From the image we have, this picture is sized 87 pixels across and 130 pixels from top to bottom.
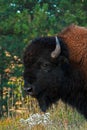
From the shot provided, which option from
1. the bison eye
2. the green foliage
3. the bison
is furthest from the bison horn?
the green foliage

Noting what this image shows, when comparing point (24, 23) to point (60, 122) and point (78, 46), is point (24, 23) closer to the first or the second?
point (60, 122)

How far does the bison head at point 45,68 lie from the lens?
20.1ft

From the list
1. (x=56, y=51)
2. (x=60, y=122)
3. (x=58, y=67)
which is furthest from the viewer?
(x=60, y=122)

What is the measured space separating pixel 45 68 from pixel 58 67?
6.9 inches

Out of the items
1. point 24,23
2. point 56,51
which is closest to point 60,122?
point 56,51

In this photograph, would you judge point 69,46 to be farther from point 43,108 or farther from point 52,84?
point 43,108

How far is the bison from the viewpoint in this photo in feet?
20.2

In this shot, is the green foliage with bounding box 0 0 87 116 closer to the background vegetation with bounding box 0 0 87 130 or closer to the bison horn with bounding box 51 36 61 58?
the background vegetation with bounding box 0 0 87 130

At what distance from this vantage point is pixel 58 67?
6.34 meters

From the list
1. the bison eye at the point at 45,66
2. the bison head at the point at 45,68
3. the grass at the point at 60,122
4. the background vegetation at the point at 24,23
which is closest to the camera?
the bison head at the point at 45,68

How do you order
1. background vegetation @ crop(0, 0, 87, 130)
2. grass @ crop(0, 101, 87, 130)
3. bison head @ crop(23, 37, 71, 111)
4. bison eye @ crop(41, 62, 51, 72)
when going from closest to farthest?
bison head @ crop(23, 37, 71, 111) < bison eye @ crop(41, 62, 51, 72) < grass @ crop(0, 101, 87, 130) < background vegetation @ crop(0, 0, 87, 130)

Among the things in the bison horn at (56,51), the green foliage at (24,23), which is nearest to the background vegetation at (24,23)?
the green foliage at (24,23)

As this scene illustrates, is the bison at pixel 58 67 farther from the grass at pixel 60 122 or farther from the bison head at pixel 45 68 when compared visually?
the grass at pixel 60 122

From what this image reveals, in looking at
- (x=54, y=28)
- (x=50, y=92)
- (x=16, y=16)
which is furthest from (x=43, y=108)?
(x=16, y=16)
